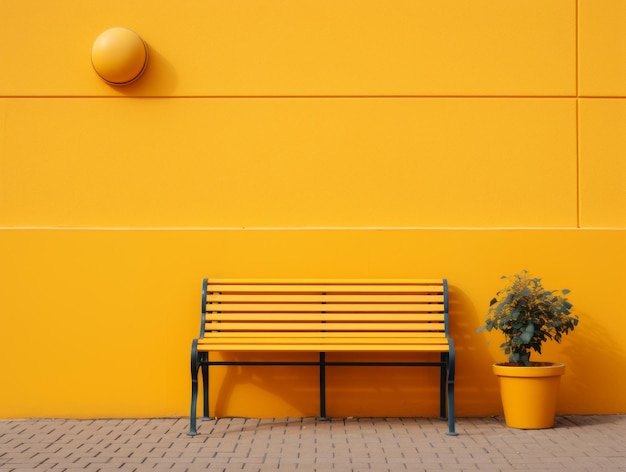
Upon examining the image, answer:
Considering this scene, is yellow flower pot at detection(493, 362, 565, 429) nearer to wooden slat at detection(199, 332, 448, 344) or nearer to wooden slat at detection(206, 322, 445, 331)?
wooden slat at detection(199, 332, 448, 344)

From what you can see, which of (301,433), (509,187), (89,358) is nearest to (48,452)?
(89,358)

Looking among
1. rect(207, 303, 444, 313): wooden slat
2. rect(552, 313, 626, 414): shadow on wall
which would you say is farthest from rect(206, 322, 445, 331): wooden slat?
rect(552, 313, 626, 414): shadow on wall

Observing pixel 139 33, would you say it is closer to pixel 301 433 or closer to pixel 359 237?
pixel 359 237

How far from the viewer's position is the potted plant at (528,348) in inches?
221

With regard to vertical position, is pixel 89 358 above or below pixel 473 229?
below

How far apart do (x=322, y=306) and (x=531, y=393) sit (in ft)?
5.27

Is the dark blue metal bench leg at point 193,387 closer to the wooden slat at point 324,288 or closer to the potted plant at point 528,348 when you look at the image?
the wooden slat at point 324,288

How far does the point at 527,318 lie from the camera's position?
5.72 metres

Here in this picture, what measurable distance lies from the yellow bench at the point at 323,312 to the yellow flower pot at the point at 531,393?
51 cm

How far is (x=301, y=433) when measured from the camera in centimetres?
559

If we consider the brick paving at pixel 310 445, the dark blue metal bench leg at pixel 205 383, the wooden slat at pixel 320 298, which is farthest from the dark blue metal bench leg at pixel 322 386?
the dark blue metal bench leg at pixel 205 383

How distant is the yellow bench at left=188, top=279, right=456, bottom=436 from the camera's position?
6039 mm

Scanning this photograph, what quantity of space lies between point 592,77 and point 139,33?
3.59 metres

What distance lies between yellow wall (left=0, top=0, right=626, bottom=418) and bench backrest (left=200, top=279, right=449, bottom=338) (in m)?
0.18
